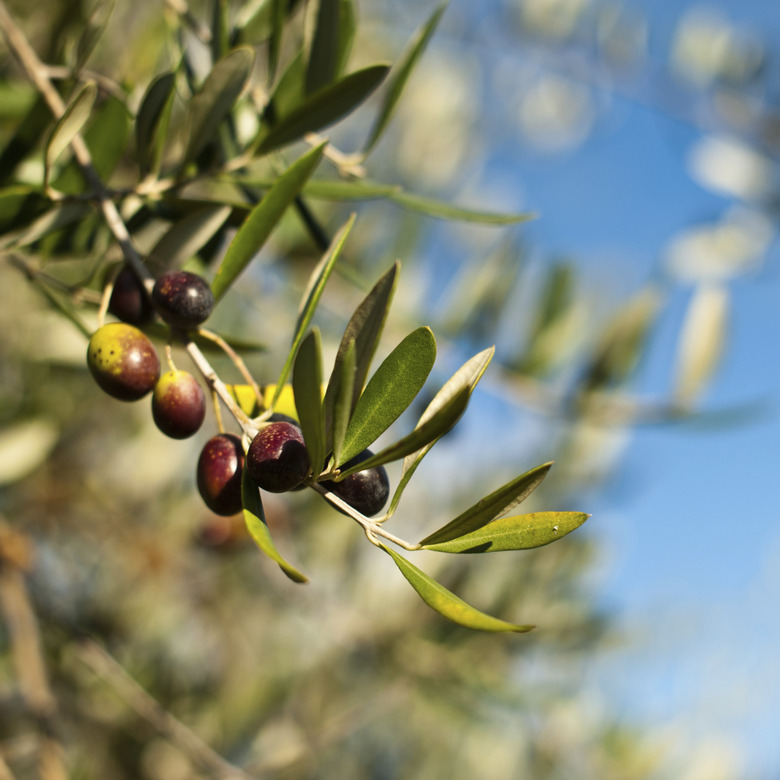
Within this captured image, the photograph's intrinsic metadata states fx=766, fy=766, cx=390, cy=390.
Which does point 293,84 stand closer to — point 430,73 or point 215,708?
point 215,708

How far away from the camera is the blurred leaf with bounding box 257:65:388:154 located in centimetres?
56

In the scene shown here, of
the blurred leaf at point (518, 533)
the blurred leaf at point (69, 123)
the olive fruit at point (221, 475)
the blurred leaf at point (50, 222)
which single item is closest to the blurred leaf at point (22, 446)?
the blurred leaf at point (50, 222)

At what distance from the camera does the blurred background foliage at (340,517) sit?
118 centimetres

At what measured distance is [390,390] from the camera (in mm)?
388

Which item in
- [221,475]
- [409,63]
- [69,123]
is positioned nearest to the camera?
[221,475]

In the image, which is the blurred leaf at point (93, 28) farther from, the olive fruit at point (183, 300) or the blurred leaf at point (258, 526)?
the blurred leaf at point (258, 526)

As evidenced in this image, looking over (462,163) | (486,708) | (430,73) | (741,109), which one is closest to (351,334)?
(486,708)

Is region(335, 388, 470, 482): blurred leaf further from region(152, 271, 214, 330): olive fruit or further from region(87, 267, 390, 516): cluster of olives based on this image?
region(152, 271, 214, 330): olive fruit

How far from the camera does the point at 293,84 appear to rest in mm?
662

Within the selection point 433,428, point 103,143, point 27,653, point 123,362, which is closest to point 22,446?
point 27,653

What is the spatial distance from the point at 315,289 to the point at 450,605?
0.18m

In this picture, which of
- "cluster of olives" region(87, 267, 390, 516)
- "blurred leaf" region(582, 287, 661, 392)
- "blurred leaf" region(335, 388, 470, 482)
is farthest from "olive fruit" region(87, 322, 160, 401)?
"blurred leaf" region(582, 287, 661, 392)

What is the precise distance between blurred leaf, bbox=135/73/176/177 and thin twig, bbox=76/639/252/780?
0.97m

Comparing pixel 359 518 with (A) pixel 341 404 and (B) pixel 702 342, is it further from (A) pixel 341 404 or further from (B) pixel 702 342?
(B) pixel 702 342
